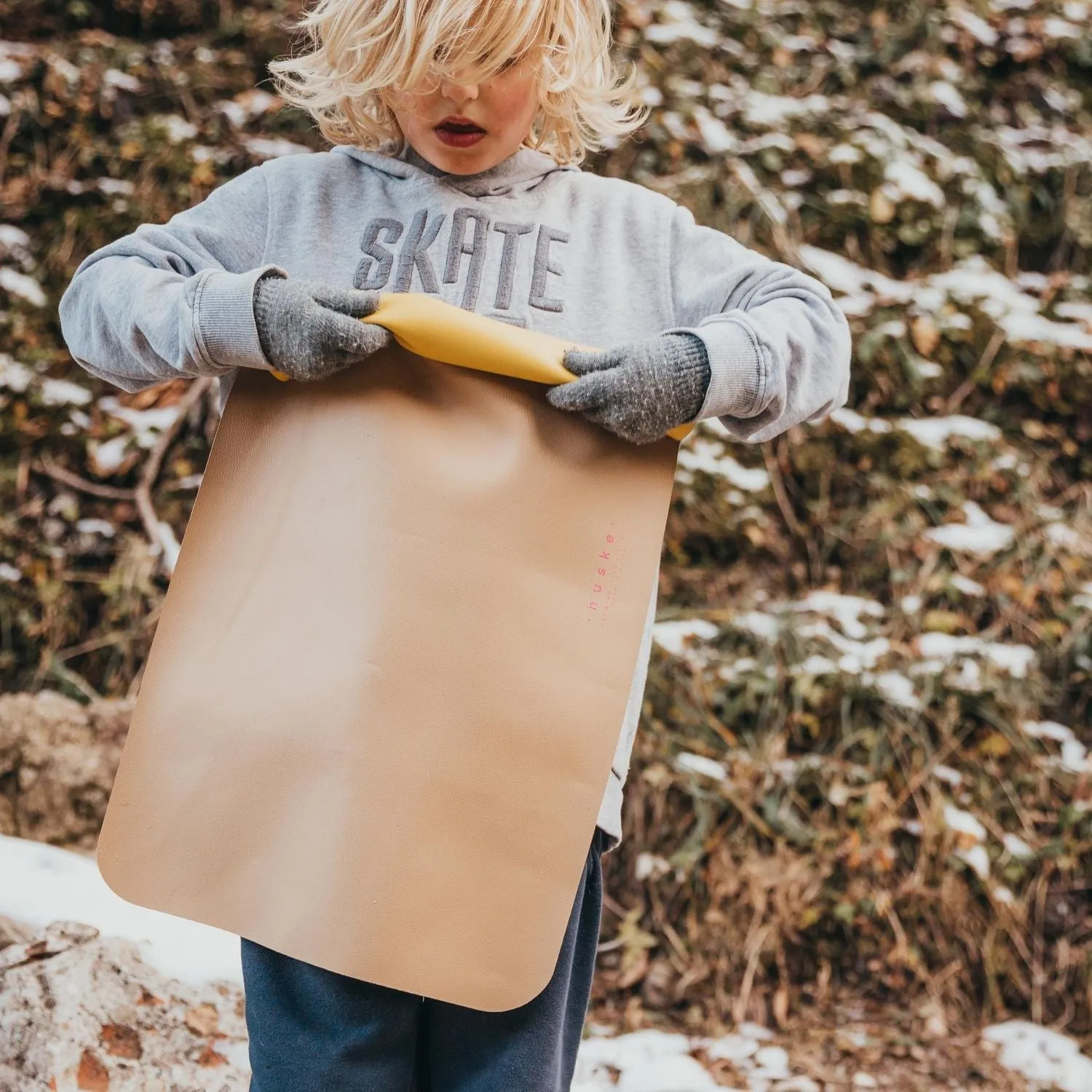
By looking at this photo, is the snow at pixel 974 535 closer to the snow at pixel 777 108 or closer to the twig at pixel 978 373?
the twig at pixel 978 373

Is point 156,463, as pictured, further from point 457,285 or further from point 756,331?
point 756,331

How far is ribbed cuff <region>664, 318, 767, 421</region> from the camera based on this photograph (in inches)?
38.1

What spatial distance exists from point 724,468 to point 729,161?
37.1 inches

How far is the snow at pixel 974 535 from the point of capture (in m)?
2.61

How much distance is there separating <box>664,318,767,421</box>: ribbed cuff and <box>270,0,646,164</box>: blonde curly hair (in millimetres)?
319

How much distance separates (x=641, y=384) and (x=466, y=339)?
16 centimetres

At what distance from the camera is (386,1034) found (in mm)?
1083

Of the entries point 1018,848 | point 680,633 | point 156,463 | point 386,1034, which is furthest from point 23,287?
point 1018,848

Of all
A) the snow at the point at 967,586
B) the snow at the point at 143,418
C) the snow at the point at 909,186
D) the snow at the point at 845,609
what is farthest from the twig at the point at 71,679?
the snow at the point at 909,186

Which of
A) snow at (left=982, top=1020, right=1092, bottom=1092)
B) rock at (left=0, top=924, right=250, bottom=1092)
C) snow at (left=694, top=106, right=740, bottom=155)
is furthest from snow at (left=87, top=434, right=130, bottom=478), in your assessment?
snow at (left=982, top=1020, right=1092, bottom=1092)

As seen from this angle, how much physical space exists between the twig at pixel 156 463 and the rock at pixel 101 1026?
1.21 m

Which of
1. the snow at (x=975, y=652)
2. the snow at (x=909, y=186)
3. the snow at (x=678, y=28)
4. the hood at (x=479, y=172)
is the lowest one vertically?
the snow at (x=975, y=652)

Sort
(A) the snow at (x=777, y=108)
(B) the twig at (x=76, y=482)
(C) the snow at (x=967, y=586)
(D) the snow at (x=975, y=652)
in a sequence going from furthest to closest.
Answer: (A) the snow at (x=777, y=108) → (B) the twig at (x=76, y=482) → (C) the snow at (x=967, y=586) → (D) the snow at (x=975, y=652)

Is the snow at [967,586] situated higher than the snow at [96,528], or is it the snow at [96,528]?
the snow at [967,586]
